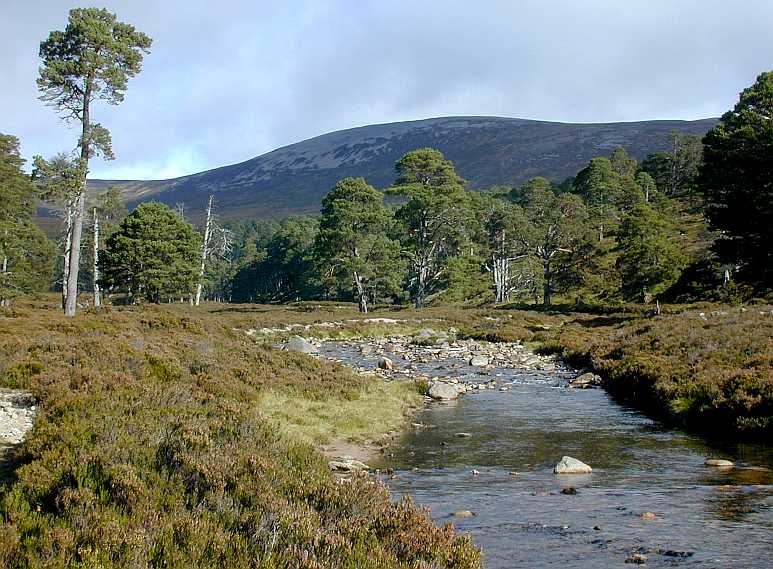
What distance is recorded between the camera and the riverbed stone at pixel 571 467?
1123 centimetres

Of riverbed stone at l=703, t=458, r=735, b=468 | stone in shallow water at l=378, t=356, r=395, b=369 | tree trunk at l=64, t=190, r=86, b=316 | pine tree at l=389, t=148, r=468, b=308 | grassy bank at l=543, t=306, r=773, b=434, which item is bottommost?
stone in shallow water at l=378, t=356, r=395, b=369

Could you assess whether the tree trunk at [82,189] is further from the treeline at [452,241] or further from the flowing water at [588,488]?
the treeline at [452,241]

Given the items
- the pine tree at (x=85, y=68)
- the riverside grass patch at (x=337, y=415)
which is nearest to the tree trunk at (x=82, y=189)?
the pine tree at (x=85, y=68)

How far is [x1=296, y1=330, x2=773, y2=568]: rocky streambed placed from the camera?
7535mm

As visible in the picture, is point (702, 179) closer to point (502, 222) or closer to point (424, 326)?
point (424, 326)

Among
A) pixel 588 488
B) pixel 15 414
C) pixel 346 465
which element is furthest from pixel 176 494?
pixel 588 488

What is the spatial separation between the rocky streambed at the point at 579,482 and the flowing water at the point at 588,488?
21 mm

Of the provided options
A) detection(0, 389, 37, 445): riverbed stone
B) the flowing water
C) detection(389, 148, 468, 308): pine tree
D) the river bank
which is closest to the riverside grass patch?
the river bank

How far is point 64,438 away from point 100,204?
30983mm

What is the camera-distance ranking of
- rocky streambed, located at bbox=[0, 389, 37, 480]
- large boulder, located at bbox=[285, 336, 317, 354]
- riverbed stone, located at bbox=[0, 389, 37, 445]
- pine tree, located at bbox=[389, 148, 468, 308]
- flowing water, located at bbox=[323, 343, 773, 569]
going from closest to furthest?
flowing water, located at bbox=[323, 343, 773, 569], rocky streambed, located at bbox=[0, 389, 37, 480], riverbed stone, located at bbox=[0, 389, 37, 445], large boulder, located at bbox=[285, 336, 317, 354], pine tree, located at bbox=[389, 148, 468, 308]

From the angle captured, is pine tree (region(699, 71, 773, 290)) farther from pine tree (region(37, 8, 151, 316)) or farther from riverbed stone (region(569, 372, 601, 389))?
pine tree (region(37, 8, 151, 316))

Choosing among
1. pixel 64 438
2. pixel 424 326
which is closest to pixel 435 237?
pixel 424 326

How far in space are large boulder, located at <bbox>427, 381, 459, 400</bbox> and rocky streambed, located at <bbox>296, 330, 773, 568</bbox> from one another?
6 cm

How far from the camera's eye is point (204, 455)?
25.9 ft
